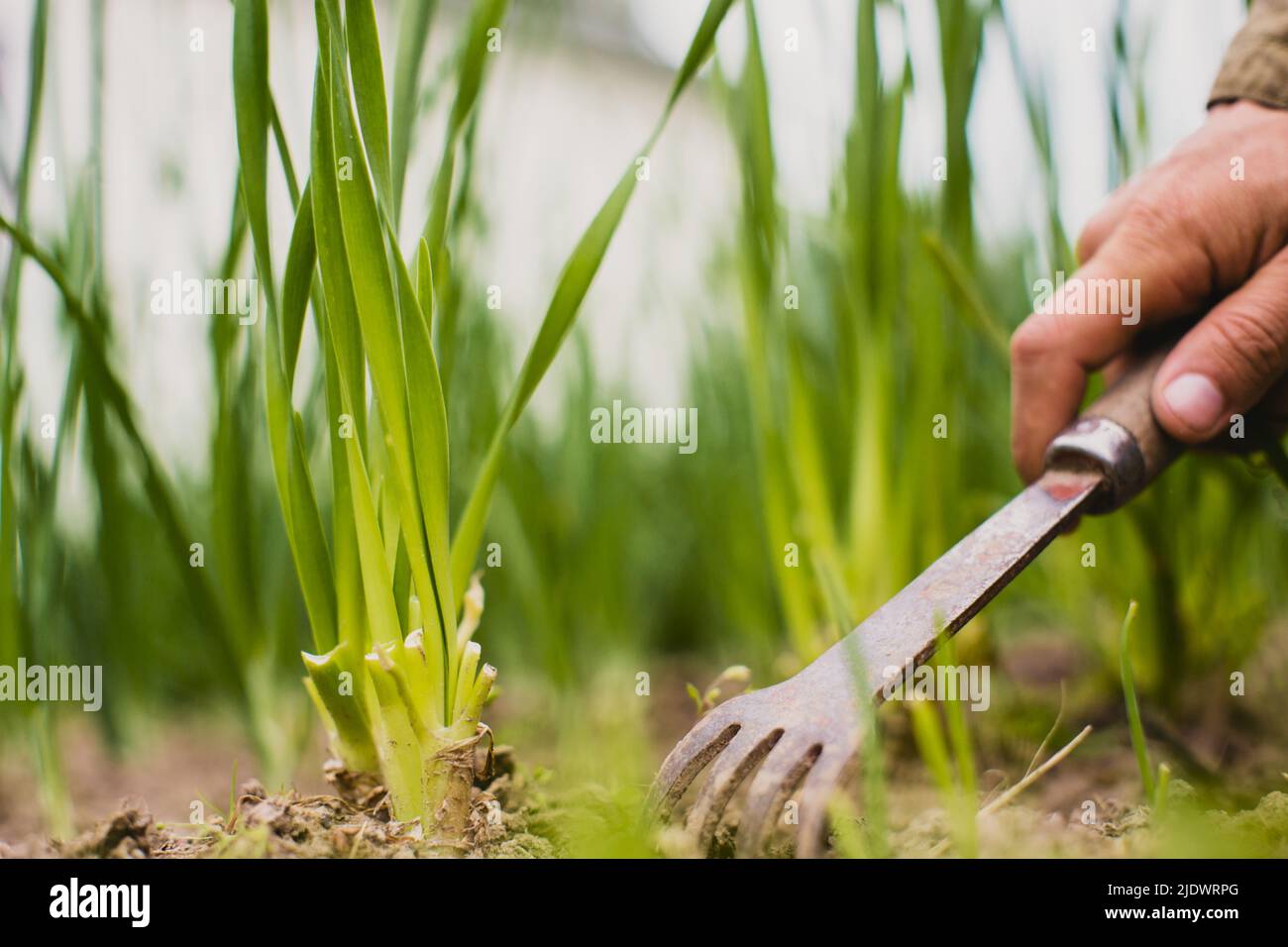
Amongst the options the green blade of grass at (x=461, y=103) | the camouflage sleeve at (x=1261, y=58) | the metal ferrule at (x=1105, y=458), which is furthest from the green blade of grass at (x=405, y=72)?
the camouflage sleeve at (x=1261, y=58)

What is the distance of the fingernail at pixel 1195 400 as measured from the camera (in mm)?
594

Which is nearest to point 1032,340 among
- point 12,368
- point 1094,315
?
point 1094,315

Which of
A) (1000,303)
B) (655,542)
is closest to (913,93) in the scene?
(1000,303)

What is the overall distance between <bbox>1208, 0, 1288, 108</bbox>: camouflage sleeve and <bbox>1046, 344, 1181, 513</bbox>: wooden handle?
328mm

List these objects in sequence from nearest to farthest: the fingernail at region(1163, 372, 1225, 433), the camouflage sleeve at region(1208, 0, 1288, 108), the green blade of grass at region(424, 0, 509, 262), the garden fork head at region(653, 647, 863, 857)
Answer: the garden fork head at region(653, 647, 863, 857) < the green blade of grass at region(424, 0, 509, 262) < the fingernail at region(1163, 372, 1225, 433) < the camouflage sleeve at region(1208, 0, 1288, 108)

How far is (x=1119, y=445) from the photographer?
576mm

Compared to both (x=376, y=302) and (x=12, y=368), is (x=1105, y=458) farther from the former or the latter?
(x=12, y=368)

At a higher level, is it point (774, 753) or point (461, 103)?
point (461, 103)

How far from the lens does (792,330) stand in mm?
874

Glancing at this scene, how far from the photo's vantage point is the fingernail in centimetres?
59

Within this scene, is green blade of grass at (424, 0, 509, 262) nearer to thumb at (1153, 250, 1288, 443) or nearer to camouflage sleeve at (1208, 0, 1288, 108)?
thumb at (1153, 250, 1288, 443)

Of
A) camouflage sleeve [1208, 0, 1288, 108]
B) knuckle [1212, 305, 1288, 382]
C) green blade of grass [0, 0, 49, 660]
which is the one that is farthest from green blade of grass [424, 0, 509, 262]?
camouflage sleeve [1208, 0, 1288, 108]

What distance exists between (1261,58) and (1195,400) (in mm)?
383
